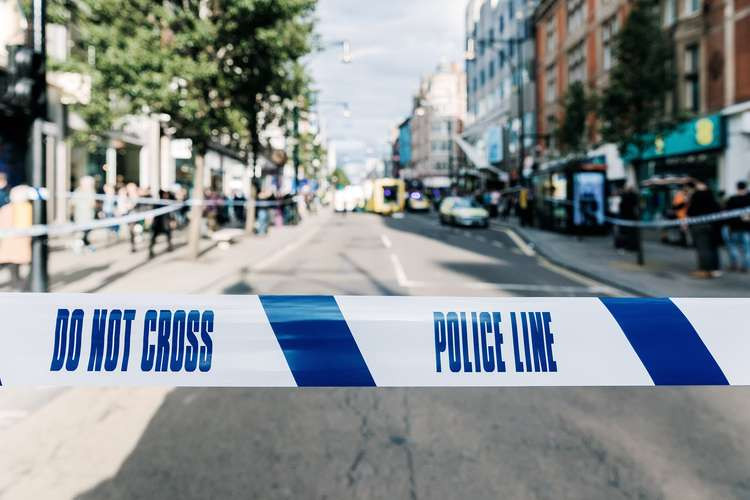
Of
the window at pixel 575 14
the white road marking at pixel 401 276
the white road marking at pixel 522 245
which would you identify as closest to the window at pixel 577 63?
the window at pixel 575 14

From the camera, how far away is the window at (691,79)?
975 inches

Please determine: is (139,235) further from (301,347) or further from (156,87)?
(301,347)

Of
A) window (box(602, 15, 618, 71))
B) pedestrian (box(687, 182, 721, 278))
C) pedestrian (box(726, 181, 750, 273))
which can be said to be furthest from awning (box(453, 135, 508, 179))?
pedestrian (box(687, 182, 721, 278))

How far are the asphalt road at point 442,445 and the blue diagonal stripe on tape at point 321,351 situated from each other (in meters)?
1.45

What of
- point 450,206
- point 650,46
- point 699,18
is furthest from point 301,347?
point 450,206

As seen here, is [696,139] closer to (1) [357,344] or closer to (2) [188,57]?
(2) [188,57]

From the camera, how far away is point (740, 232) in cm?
1340

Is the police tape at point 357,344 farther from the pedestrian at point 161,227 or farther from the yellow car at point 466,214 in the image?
the yellow car at point 466,214

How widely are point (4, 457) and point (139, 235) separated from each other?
1888cm

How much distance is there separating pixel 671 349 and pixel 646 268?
12.7 metres

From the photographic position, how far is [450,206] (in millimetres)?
33406

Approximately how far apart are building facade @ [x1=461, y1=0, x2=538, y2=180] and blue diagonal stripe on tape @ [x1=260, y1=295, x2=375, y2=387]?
45.0m

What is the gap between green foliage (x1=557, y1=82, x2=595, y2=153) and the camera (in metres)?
A: 27.9

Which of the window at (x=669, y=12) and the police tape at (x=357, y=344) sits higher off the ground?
the window at (x=669, y=12)
